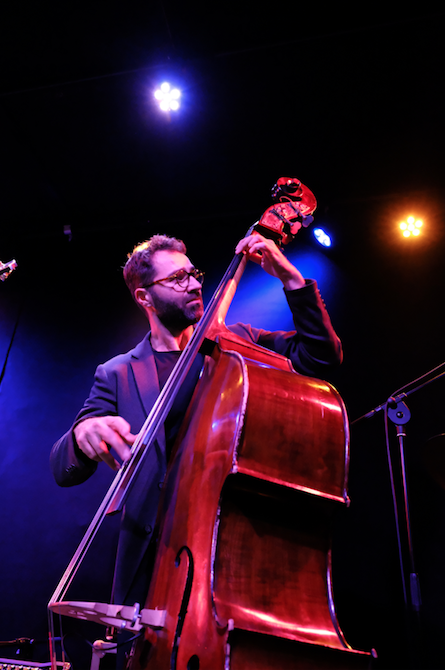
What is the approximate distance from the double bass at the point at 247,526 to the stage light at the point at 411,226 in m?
2.24

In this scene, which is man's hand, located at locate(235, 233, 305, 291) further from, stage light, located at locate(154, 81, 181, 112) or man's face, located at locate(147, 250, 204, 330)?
stage light, located at locate(154, 81, 181, 112)

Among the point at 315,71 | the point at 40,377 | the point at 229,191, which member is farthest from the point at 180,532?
the point at 229,191

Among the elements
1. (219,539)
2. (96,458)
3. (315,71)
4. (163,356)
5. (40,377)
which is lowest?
(219,539)

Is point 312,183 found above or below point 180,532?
above

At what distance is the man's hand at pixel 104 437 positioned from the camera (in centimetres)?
137

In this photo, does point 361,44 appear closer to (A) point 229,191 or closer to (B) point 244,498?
(A) point 229,191

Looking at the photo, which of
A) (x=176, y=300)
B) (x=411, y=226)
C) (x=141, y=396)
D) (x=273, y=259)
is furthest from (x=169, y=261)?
(x=411, y=226)

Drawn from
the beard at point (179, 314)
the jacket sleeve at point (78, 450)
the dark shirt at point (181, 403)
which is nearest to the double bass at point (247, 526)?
the dark shirt at point (181, 403)

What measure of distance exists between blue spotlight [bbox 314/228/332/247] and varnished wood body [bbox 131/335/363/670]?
211 cm

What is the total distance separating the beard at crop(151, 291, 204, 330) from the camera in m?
2.14

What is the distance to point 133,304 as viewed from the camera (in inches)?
138

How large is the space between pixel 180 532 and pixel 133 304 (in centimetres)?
258

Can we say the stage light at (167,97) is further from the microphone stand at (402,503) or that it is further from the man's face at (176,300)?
the microphone stand at (402,503)

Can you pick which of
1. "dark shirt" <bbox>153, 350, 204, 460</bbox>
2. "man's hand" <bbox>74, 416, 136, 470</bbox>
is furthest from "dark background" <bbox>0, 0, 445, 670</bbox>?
"man's hand" <bbox>74, 416, 136, 470</bbox>
